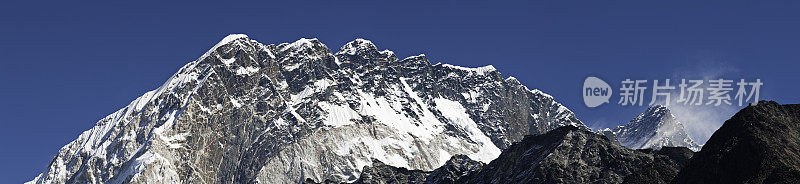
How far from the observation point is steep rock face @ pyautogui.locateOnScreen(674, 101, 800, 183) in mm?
116625

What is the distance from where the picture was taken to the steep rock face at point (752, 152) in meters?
117

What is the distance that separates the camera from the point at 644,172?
165 m

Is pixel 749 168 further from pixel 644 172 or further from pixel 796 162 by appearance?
pixel 644 172

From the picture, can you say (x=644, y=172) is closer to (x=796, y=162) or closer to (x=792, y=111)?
(x=792, y=111)

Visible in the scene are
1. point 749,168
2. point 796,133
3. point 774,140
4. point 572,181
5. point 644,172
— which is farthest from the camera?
point 572,181

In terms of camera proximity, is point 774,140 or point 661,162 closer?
point 774,140

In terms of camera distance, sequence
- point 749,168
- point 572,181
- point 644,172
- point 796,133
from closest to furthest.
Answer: point 749,168 < point 796,133 < point 644,172 < point 572,181

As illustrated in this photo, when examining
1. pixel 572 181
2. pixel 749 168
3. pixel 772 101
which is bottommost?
pixel 749 168

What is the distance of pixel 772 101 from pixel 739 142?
72.1ft

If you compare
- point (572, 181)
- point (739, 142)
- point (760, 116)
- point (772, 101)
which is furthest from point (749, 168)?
point (572, 181)

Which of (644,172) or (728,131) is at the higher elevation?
(644,172)

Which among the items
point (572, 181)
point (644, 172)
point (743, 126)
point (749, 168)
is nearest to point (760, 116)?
Result: point (743, 126)

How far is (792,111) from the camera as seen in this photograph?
14350 cm

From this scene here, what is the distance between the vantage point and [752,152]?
120 metres
